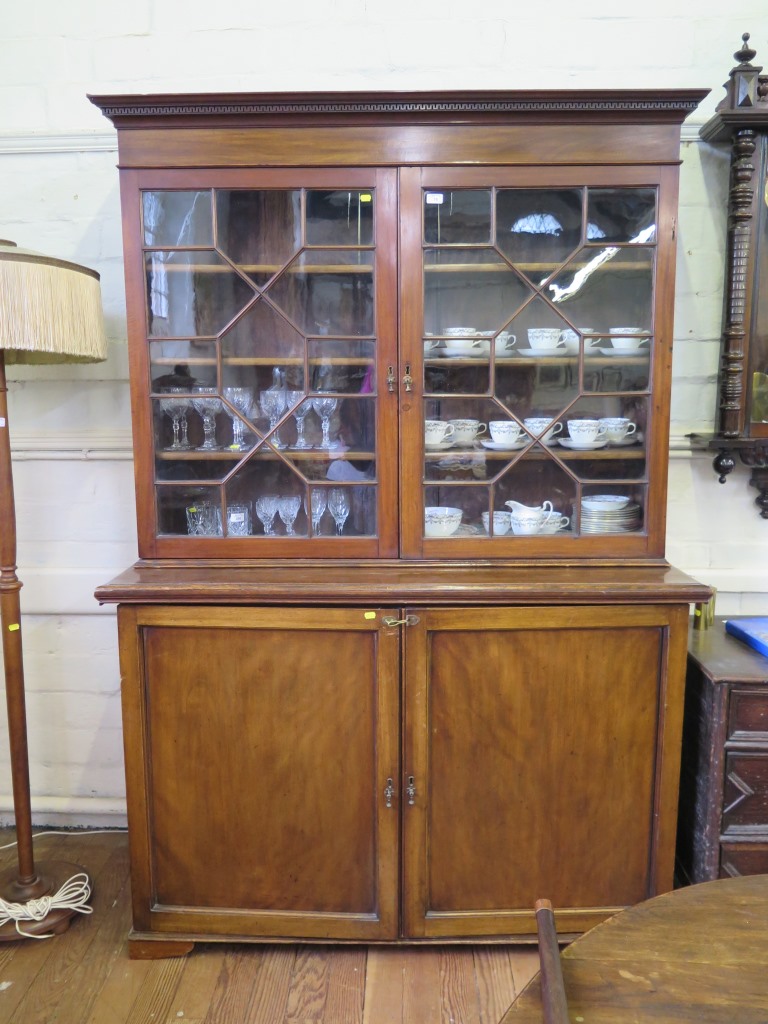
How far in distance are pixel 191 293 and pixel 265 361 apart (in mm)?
236

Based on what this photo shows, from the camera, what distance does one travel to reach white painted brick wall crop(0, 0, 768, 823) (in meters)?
1.90

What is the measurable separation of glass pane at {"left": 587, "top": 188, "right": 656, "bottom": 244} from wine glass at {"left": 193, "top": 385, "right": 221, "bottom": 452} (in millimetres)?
968

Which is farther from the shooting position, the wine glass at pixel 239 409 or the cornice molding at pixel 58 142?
the cornice molding at pixel 58 142

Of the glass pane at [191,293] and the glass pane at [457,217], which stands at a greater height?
the glass pane at [457,217]

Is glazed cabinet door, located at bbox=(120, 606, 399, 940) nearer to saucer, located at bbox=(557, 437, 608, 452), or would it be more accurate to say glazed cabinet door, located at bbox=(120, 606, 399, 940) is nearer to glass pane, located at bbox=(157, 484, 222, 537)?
glass pane, located at bbox=(157, 484, 222, 537)

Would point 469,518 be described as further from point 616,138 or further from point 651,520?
point 616,138

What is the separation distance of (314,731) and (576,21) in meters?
1.99

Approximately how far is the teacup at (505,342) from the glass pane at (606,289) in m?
0.13

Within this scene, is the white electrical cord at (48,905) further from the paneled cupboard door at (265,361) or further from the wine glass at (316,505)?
the wine glass at (316,505)

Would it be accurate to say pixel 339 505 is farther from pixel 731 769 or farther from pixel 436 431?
pixel 731 769

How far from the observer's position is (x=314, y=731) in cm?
163

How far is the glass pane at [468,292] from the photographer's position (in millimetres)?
1649

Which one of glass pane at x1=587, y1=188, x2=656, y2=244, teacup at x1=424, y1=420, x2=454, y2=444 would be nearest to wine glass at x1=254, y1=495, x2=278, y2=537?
teacup at x1=424, y1=420, x2=454, y2=444

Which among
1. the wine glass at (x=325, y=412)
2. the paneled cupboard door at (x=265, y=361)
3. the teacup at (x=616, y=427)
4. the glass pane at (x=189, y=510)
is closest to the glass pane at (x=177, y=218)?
the paneled cupboard door at (x=265, y=361)
